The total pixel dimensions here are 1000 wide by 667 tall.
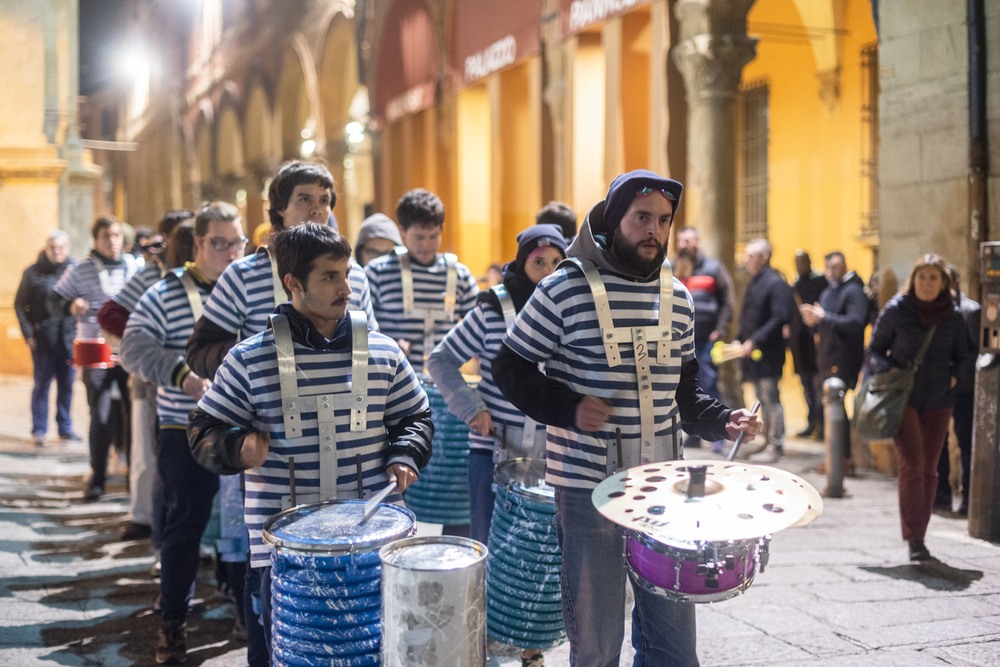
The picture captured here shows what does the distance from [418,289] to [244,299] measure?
5.78ft

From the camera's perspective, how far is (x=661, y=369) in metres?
3.20

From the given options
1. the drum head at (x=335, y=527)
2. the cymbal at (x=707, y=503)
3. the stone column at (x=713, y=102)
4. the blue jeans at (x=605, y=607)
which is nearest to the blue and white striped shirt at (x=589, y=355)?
the blue jeans at (x=605, y=607)

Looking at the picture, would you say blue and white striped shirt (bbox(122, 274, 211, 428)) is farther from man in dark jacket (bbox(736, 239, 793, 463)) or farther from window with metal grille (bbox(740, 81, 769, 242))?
window with metal grille (bbox(740, 81, 769, 242))

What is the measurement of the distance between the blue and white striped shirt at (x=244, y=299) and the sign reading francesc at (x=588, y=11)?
7.63m

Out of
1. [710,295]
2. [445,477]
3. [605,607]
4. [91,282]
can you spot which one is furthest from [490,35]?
[605,607]

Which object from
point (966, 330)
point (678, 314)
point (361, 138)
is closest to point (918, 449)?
point (966, 330)

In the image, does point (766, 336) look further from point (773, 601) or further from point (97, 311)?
point (97, 311)

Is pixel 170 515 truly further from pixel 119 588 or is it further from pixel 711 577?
pixel 711 577

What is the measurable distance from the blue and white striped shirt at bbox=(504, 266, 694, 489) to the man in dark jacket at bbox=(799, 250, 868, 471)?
237 inches

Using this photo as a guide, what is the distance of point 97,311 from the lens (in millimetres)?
8242

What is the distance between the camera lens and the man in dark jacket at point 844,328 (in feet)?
29.7

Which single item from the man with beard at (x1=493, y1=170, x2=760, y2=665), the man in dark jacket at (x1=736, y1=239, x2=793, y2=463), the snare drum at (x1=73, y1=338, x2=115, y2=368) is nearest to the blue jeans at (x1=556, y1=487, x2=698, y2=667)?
the man with beard at (x1=493, y1=170, x2=760, y2=665)

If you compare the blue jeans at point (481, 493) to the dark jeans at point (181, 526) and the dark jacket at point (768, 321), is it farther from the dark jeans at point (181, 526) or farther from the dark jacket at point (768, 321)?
the dark jacket at point (768, 321)

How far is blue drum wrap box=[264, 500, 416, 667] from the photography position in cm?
266
